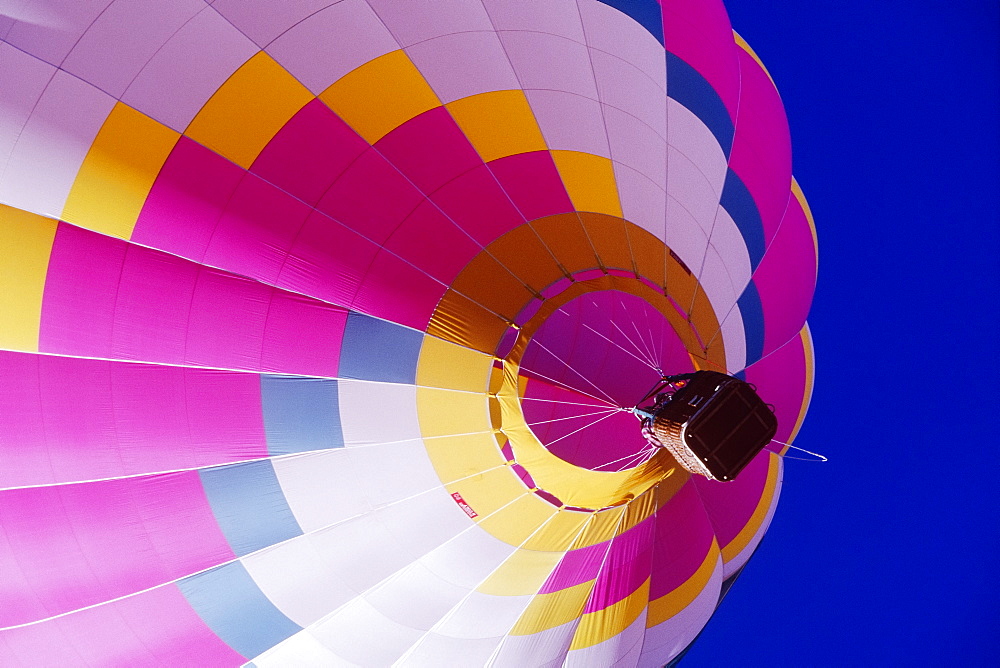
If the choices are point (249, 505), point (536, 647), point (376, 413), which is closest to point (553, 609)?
point (536, 647)

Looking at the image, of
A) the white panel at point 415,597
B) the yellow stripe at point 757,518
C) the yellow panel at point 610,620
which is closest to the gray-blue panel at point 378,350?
the white panel at point 415,597

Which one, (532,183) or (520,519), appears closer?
(532,183)

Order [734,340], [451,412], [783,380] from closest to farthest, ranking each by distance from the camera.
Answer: [451,412] → [734,340] → [783,380]

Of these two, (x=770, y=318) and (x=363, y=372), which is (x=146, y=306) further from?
(x=770, y=318)

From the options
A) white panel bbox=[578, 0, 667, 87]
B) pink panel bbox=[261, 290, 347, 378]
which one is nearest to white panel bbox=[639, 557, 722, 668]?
pink panel bbox=[261, 290, 347, 378]

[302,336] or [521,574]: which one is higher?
[302,336]

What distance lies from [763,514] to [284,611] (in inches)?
85.4

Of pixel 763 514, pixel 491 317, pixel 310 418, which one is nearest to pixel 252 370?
pixel 310 418

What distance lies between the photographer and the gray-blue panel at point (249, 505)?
2.65m

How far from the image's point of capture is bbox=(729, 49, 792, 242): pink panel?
112 inches

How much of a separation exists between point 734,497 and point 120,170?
8.78 feet

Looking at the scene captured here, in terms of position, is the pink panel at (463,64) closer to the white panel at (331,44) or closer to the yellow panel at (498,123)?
the yellow panel at (498,123)

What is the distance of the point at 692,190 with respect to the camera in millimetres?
2631

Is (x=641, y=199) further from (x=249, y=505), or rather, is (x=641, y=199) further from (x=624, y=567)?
(x=249, y=505)
